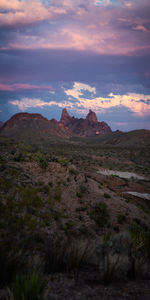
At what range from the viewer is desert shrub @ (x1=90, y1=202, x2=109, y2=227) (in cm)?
893

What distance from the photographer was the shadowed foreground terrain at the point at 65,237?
302 cm

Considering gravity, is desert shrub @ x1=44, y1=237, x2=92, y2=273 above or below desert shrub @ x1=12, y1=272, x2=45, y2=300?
below

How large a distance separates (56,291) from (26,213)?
15.5 feet

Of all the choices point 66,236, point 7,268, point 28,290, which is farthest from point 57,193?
point 28,290

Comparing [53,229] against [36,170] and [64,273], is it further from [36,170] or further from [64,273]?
[36,170]

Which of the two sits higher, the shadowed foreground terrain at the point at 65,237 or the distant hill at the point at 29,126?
the distant hill at the point at 29,126

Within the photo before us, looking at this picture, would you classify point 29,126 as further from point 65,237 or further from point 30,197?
point 65,237

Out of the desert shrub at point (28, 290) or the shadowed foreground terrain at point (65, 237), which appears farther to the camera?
the shadowed foreground terrain at point (65, 237)

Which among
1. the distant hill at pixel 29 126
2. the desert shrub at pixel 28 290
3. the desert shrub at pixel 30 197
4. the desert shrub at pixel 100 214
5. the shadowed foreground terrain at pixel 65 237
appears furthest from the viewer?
the distant hill at pixel 29 126

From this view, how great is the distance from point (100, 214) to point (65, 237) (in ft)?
10.5

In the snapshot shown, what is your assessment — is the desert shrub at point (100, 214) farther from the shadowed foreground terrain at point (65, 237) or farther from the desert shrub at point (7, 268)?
the desert shrub at point (7, 268)

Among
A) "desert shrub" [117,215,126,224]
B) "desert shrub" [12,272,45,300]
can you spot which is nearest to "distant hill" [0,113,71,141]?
"desert shrub" [117,215,126,224]

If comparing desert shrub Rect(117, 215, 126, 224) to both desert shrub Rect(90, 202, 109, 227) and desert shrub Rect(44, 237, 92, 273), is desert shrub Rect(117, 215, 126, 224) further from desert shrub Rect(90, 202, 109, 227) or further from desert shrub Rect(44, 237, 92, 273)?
desert shrub Rect(44, 237, 92, 273)

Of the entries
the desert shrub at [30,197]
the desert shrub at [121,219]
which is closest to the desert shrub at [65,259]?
the desert shrub at [30,197]
